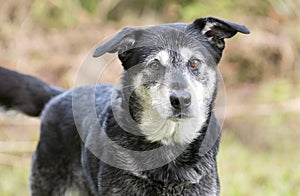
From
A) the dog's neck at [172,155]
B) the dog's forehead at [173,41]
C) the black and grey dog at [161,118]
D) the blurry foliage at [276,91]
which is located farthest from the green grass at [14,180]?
the blurry foliage at [276,91]

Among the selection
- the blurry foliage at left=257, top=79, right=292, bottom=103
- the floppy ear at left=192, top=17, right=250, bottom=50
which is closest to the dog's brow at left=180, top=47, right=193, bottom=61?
the floppy ear at left=192, top=17, right=250, bottom=50

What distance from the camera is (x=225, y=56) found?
9961mm

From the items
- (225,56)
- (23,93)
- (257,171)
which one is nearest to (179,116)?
(23,93)

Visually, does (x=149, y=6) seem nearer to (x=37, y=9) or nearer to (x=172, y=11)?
(x=172, y=11)

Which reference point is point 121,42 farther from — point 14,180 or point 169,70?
point 14,180

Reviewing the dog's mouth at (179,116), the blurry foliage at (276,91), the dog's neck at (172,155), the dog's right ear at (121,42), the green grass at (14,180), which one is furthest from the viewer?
the blurry foliage at (276,91)

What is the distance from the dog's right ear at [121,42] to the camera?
155 inches

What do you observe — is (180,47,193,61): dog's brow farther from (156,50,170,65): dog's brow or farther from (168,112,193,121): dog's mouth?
(168,112,193,121): dog's mouth

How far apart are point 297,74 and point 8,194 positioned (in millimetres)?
5299

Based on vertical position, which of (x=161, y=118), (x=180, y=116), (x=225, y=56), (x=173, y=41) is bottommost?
(x=225, y=56)

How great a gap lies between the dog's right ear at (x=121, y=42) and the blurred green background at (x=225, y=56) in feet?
10.9

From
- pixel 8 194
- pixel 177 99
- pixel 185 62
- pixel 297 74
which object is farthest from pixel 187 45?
pixel 297 74

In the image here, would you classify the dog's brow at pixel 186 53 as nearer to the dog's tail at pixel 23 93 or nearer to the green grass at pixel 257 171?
the dog's tail at pixel 23 93

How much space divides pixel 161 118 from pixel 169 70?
33cm
